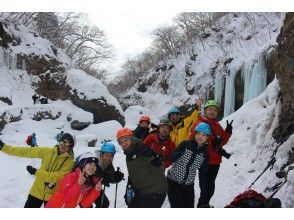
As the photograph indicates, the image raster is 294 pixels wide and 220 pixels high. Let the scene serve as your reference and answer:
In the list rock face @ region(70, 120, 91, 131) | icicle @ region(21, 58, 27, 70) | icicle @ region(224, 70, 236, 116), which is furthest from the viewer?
icicle @ region(21, 58, 27, 70)

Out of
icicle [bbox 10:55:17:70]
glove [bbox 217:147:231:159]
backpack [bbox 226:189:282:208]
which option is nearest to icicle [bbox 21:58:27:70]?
icicle [bbox 10:55:17:70]

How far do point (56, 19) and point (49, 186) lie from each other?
79.1 ft

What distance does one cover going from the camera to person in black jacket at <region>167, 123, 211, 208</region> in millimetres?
3732

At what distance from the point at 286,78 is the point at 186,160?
2.79 m

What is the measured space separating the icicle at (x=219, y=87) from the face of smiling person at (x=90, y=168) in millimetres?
15393

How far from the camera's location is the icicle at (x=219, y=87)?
18.3 m

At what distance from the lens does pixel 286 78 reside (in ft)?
19.2

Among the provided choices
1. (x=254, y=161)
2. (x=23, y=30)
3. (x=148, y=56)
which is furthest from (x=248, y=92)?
(x=148, y=56)

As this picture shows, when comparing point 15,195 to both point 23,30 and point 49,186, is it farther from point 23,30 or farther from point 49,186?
point 23,30

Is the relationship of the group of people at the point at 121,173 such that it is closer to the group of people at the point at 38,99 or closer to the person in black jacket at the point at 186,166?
the person in black jacket at the point at 186,166

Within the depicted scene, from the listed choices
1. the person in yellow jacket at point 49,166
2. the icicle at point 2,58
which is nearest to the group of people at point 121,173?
the person in yellow jacket at point 49,166

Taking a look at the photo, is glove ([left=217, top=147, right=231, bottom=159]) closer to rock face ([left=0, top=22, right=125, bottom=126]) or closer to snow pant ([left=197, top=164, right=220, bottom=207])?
snow pant ([left=197, top=164, right=220, bottom=207])

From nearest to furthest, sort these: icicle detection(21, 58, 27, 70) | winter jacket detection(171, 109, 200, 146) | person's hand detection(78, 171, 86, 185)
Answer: person's hand detection(78, 171, 86, 185) < winter jacket detection(171, 109, 200, 146) < icicle detection(21, 58, 27, 70)

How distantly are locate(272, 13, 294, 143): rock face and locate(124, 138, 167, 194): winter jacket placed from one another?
2.69 meters
